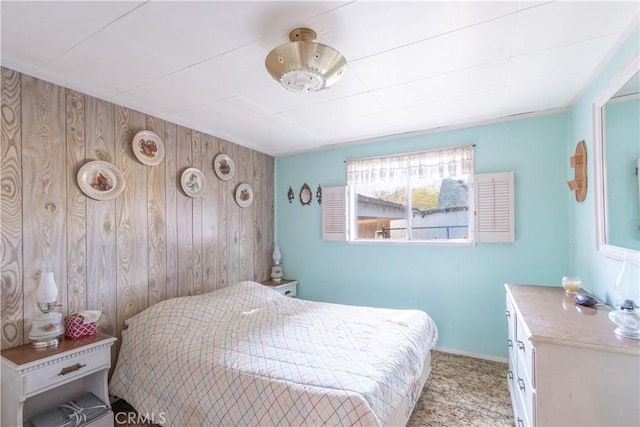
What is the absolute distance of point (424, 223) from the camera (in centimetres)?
333

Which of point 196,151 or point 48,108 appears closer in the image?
point 48,108

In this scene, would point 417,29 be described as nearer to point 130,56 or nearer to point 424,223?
point 130,56

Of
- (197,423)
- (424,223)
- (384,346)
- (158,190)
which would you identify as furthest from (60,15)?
(424,223)

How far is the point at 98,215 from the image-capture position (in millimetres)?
2260

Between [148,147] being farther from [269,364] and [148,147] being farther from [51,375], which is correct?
[269,364]

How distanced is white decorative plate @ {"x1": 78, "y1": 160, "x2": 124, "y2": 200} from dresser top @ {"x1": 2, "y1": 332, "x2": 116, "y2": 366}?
1002mm

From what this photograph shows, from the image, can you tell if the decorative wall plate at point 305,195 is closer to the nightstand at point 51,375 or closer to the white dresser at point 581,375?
the nightstand at point 51,375

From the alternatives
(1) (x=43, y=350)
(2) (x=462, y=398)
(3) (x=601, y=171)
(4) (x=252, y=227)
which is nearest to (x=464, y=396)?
(2) (x=462, y=398)

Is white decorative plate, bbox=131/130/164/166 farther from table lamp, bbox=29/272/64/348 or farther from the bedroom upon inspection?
table lamp, bbox=29/272/64/348

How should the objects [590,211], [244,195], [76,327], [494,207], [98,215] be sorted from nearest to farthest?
[76,327], [590,211], [98,215], [494,207], [244,195]

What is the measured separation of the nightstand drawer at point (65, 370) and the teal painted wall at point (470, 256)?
7.79 feet

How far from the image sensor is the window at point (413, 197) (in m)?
3.11

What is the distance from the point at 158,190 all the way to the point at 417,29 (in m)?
2.39

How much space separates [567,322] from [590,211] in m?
1.13
